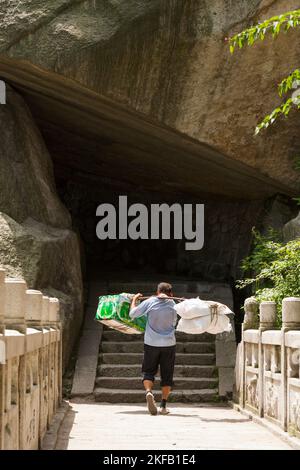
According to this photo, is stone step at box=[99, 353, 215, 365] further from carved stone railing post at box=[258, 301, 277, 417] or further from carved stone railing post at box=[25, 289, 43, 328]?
carved stone railing post at box=[25, 289, 43, 328]

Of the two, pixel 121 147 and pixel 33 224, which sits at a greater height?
pixel 121 147

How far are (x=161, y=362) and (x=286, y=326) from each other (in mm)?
3545

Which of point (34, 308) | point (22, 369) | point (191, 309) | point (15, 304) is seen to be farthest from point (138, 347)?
point (15, 304)

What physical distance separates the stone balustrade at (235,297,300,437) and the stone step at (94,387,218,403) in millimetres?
1113

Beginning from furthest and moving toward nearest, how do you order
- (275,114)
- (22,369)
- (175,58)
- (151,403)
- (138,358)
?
1. (138,358)
2. (175,58)
3. (151,403)
4. (275,114)
5. (22,369)

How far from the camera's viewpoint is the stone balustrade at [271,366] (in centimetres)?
874

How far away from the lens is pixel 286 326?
9.02m

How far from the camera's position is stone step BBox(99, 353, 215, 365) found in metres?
15.3

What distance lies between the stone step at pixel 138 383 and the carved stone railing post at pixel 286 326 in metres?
5.56

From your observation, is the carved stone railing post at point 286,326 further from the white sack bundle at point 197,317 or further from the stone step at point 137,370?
the stone step at point 137,370

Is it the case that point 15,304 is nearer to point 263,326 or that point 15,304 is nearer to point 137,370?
point 263,326

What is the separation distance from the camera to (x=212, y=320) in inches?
480

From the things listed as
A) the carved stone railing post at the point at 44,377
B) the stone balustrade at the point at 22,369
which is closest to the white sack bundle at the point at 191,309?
the carved stone railing post at the point at 44,377

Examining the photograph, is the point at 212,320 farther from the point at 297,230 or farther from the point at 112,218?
the point at 112,218
